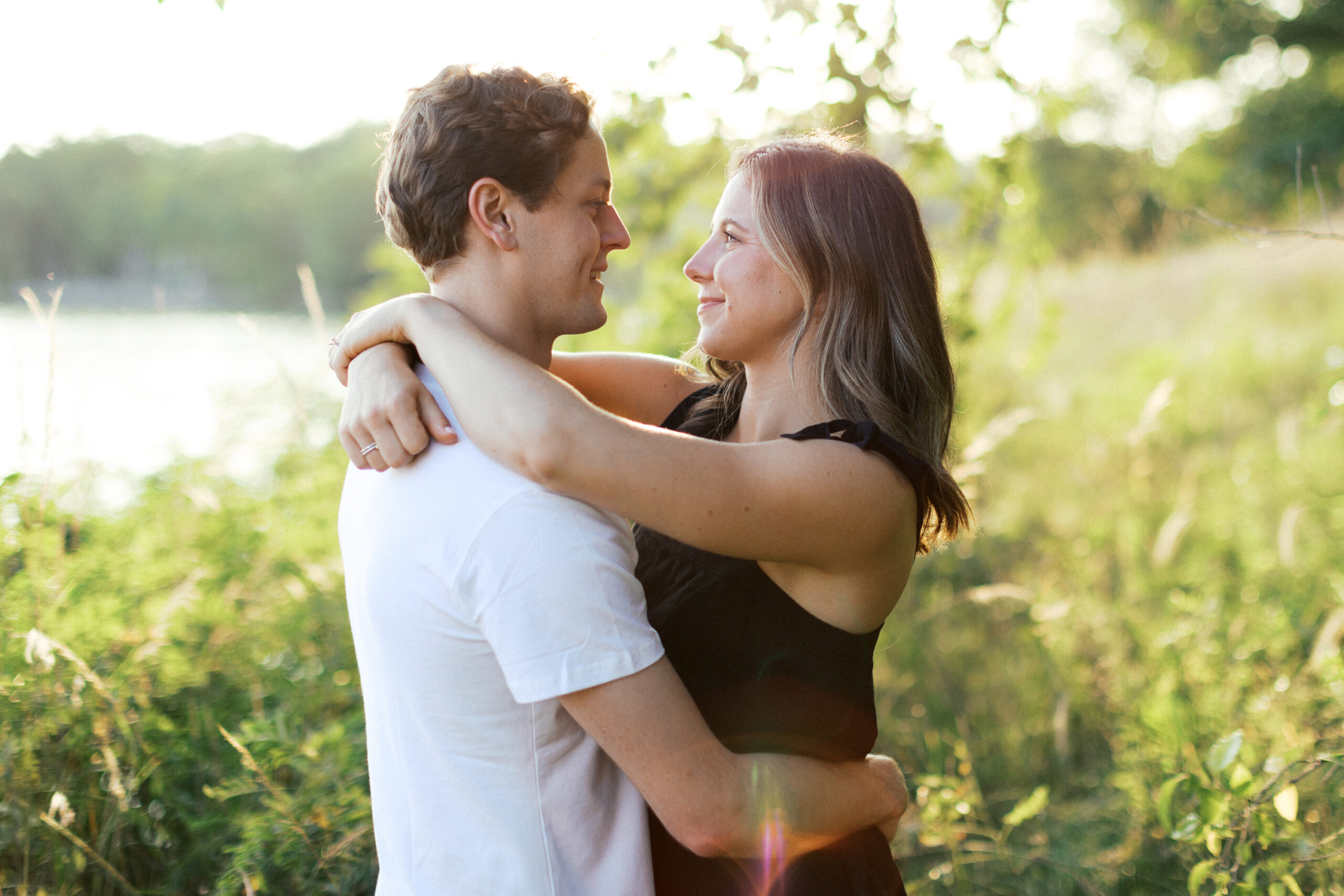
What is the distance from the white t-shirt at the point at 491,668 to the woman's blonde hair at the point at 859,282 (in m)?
0.77

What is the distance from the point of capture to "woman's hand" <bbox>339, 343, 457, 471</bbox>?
1514 millimetres

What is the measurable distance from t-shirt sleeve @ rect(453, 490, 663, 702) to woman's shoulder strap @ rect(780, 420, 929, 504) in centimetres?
51

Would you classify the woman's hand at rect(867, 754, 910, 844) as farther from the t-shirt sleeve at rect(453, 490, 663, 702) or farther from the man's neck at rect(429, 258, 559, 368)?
the man's neck at rect(429, 258, 559, 368)

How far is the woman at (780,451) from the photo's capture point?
146 centimetres

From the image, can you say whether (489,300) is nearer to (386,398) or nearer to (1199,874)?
(386,398)

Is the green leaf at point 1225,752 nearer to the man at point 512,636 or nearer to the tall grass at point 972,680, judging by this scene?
the tall grass at point 972,680

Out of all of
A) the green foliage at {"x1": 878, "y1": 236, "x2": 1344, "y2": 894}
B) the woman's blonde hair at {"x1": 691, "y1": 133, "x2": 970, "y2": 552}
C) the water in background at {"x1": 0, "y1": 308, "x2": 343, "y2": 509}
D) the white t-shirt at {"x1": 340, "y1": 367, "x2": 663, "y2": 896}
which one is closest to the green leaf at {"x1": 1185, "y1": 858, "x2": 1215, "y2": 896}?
the green foliage at {"x1": 878, "y1": 236, "x2": 1344, "y2": 894}

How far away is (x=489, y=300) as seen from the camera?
1782 mm

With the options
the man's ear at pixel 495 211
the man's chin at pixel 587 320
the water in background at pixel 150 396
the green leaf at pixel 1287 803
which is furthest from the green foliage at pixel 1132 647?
the water in background at pixel 150 396

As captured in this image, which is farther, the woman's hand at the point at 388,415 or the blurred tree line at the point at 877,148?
the blurred tree line at the point at 877,148

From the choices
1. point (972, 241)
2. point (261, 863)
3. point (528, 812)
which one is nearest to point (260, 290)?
point (972, 241)

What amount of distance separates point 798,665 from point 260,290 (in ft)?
57.0

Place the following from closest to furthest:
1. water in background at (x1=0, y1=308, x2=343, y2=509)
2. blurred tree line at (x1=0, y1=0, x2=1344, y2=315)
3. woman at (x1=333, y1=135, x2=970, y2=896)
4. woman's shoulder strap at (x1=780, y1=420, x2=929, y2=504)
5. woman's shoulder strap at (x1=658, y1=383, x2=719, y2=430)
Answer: woman at (x1=333, y1=135, x2=970, y2=896) → woman's shoulder strap at (x1=780, y1=420, x2=929, y2=504) → woman's shoulder strap at (x1=658, y1=383, x2=719, y2=430) → water in background at (x1=0, y1=308, x2=343, y2=509) → blurred tree line at (x1=0, y1=0, x2=1344, y2=315)

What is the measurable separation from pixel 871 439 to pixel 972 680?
3063mm
